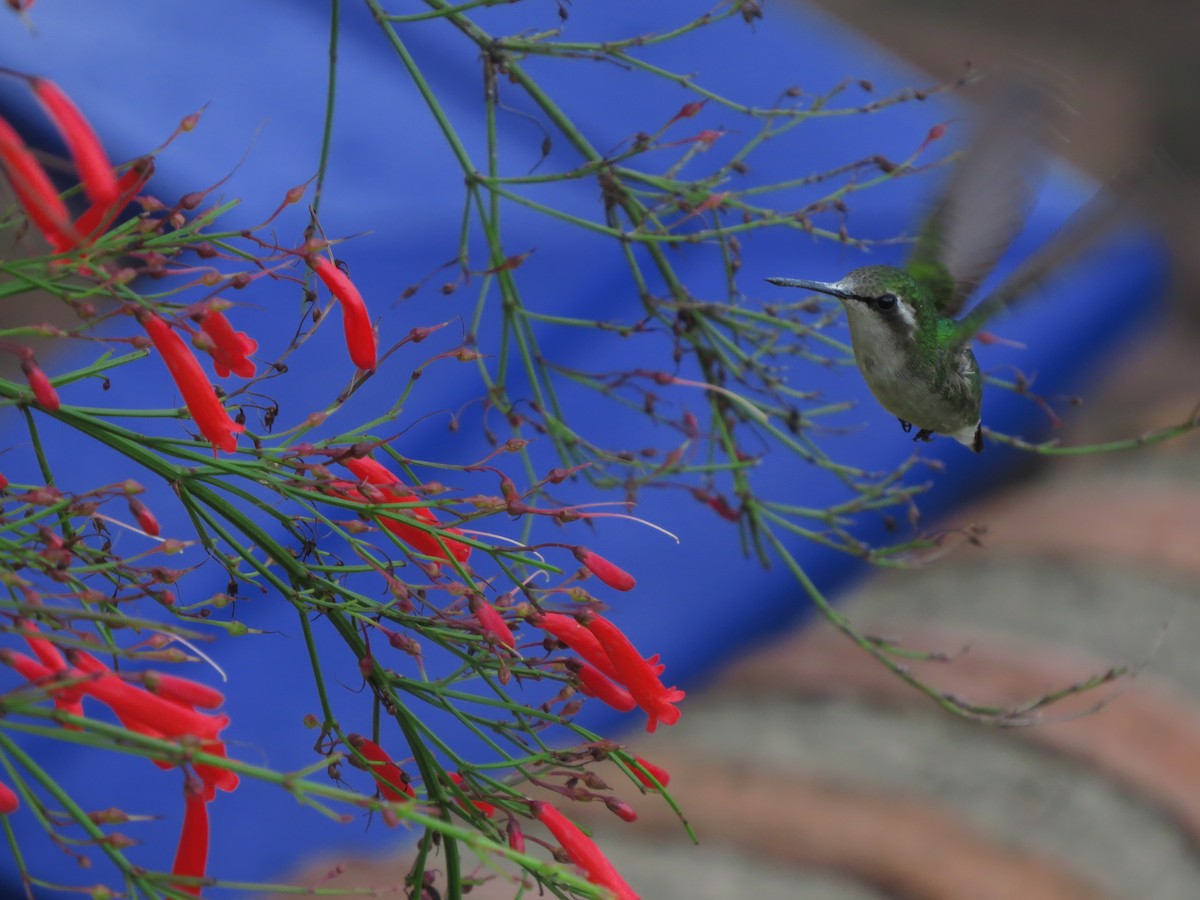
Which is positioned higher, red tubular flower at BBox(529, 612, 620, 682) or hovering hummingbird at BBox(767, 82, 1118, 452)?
hovering hummingbird at BBox(767, 82, 1118, 452)

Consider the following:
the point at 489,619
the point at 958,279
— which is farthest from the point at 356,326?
the point at 958,279

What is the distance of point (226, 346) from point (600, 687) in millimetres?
296

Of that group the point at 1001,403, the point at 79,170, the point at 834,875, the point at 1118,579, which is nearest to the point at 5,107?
the point at 79,170

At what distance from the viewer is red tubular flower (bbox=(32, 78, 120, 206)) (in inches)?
26.2

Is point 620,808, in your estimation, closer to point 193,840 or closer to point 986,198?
point 193,840

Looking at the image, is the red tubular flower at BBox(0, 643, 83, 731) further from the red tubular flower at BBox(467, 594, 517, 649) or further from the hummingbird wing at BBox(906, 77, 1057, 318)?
the hummingbird wing at BBox(906, 77, 1057, 318)

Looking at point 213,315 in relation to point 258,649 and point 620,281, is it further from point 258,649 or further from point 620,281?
point 620,281

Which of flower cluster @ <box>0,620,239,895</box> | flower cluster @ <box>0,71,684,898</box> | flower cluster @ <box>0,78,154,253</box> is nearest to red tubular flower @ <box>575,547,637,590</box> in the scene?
flower cluster @ <box>0,71,684,898</box>

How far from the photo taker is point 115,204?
32.4 inches

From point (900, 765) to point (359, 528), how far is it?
66.3 inches

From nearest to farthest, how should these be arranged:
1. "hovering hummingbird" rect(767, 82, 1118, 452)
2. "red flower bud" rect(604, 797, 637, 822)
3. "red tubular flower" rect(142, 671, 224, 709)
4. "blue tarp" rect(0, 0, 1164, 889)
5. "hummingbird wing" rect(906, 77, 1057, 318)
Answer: "red tubular flower" rect(142, 671, 224, 709), "red flower bud" rect(604, 797, 637, 822), "hovering hummingbird" rect(767, 82, 1118, 452), "hummingbird wing" rect(906, 77, 1057, 318), "blue tarp" rect(0, 0, 1164, 889)

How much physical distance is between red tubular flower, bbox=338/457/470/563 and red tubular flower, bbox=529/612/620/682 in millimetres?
74

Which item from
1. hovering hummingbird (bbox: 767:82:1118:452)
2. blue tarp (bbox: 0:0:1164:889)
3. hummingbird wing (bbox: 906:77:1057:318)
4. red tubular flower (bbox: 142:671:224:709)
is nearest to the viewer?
red tubular flower (bbox: 142:671:224:709)

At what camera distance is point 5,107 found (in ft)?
6.05
